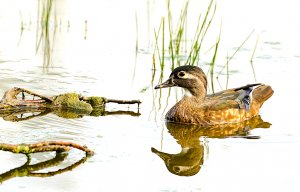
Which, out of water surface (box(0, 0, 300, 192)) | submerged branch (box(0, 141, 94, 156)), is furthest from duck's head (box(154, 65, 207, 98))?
submerged branch (box(0, 141, 94, 156))

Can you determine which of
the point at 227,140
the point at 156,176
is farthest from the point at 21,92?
the point at 156,176

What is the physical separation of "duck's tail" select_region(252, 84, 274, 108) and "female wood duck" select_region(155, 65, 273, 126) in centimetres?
14

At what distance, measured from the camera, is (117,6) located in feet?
55.0

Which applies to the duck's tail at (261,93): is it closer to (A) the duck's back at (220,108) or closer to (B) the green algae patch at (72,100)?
(A) the duck's back at (220,108)

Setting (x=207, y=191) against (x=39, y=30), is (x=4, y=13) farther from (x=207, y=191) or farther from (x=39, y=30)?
(x=207, y=191)

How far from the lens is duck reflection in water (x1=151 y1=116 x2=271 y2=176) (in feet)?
27.6

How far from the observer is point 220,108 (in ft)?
35.7

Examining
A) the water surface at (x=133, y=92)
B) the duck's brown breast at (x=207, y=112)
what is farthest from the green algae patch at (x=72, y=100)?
the duck's brown breast at (x=207, y=112)

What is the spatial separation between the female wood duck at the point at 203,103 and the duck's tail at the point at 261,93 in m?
0.14

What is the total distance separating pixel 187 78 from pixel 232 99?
69 centimetres

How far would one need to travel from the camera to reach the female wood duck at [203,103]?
10.7m

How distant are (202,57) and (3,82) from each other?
3574mm

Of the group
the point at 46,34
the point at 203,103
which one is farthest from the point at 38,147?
the point at 46,34

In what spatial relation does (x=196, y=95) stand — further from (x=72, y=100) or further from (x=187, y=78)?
(x=72, y=100)
